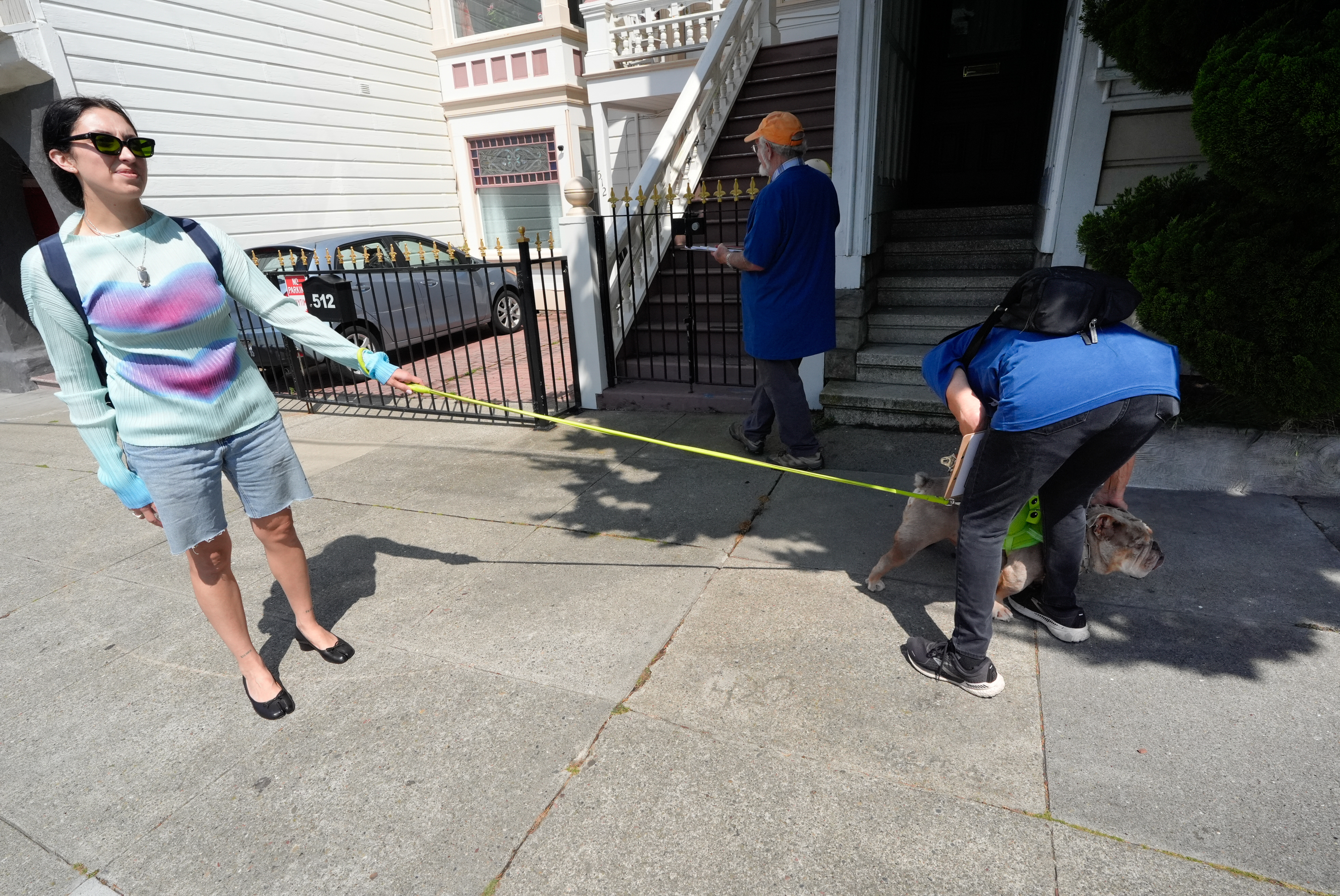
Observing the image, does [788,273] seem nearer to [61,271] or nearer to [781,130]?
[781,130]

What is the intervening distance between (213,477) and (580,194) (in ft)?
13.1

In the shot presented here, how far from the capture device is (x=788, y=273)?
421 centimetres

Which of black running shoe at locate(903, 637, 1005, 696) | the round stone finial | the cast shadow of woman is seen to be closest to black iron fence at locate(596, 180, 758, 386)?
the round stone finial

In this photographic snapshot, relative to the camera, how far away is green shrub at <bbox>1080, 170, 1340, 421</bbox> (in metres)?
3.23

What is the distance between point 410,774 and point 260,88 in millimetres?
10335

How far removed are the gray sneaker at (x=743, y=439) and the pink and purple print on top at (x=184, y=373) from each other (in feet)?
10.5

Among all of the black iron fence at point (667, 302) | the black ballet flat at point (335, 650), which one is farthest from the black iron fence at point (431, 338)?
the black ballet flat at point (335, 650)

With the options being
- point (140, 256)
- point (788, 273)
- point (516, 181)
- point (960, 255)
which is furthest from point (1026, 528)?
point (516, 181)

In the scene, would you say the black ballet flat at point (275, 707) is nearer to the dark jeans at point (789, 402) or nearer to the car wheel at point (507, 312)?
the dark jeans at point (789, 402)

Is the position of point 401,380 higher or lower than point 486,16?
lower

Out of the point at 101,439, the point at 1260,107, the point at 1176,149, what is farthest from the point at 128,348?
the point at 1176,149

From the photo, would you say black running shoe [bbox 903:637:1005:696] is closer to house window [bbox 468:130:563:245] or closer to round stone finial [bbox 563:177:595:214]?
round stone finial [bbox 563:177:595:214]

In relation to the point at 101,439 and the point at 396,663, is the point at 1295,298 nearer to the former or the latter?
the point at 396,663

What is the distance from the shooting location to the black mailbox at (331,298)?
5.16 meters
